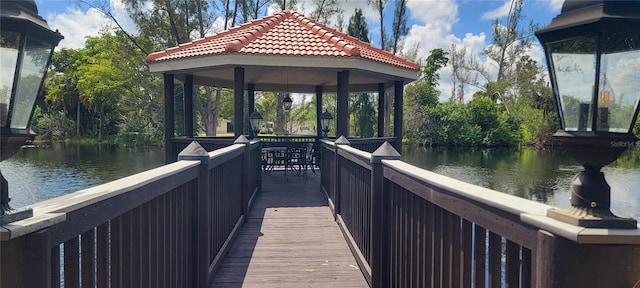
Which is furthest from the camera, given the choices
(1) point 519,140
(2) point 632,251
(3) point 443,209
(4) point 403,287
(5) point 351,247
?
(1) point 519,140

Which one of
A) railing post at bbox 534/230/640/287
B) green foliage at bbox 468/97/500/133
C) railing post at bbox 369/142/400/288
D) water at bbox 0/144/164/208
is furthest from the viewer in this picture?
green foliage at bbox 468/97/500/133

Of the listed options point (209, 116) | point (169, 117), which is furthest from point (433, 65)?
point (169, 117)

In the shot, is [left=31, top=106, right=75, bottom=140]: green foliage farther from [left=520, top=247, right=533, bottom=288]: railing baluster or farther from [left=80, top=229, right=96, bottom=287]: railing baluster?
[left=520, top=247, right=533, bottom=288]: railing baluster

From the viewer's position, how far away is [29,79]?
3.90ft

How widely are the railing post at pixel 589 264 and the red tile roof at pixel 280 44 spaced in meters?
6.64

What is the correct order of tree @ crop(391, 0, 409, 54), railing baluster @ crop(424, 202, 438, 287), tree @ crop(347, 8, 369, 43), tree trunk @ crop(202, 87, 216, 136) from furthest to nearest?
tree @ crop(391, 0, 409, 54) < tree @ crop(347, 8, 369, 43) < tree trunk @ crop(202, 87, 216, 136) < railing baluster @ crop(424, 202, 438, 287)

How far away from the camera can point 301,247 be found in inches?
163

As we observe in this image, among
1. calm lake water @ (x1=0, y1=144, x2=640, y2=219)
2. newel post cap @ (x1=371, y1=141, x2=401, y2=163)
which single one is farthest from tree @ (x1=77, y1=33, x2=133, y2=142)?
newel post cap @ (x1=371, y1=141, x2=401, y2=163)

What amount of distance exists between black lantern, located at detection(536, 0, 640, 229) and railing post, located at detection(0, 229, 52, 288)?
1559mm

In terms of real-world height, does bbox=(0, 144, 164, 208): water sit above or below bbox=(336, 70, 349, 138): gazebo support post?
below

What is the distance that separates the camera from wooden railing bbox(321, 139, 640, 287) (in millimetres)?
1087

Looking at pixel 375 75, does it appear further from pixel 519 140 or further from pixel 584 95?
pixel 519 140

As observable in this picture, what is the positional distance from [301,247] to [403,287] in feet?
5.93

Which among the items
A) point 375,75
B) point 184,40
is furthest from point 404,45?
point 375,75
